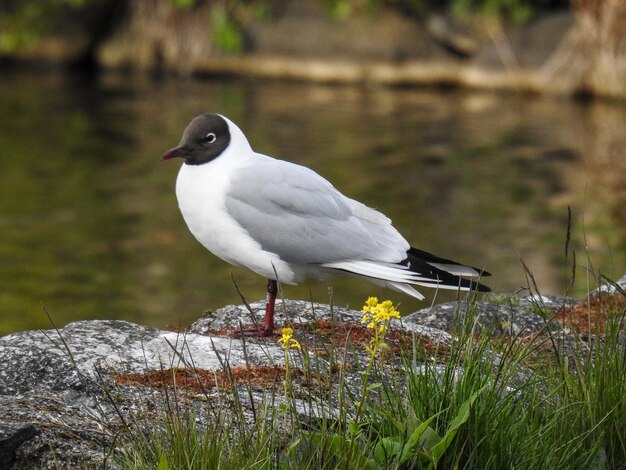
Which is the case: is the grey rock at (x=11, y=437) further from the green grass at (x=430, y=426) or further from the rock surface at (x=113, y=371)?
the green grass at (x=430, y=426)

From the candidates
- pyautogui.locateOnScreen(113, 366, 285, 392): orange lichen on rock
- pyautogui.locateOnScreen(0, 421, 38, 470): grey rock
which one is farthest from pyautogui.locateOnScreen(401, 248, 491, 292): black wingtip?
pyautogui.locateOnScreen(0, 421, 38, 470): grey rock

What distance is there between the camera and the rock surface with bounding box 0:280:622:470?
3.36m

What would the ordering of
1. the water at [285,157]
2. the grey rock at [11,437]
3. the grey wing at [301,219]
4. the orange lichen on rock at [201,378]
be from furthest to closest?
the water at [285,157]
the grey wing at [301,219]
the orange lichen on rock at [201,378]
the grey rock at [11,437]

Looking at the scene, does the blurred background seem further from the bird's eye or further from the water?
the bird's eye

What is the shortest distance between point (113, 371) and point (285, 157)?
11.5 m

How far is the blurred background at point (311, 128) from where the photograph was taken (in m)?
11.5

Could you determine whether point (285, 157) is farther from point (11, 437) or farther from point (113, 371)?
point (11, 437)

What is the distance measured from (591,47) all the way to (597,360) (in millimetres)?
15291

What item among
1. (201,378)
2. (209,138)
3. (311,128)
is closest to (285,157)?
(311,128)

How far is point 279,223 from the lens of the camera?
5.03 metres

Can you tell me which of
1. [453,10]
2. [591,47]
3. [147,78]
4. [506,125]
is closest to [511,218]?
[506,125]

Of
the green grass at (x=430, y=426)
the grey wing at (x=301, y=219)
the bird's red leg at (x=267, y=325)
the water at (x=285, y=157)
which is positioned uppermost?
the grey wing at (x=301, y=219)

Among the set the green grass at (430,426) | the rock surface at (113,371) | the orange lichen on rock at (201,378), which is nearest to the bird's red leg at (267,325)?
the rock surface at (113,371)

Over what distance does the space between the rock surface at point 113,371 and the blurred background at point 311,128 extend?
16.8 ft
